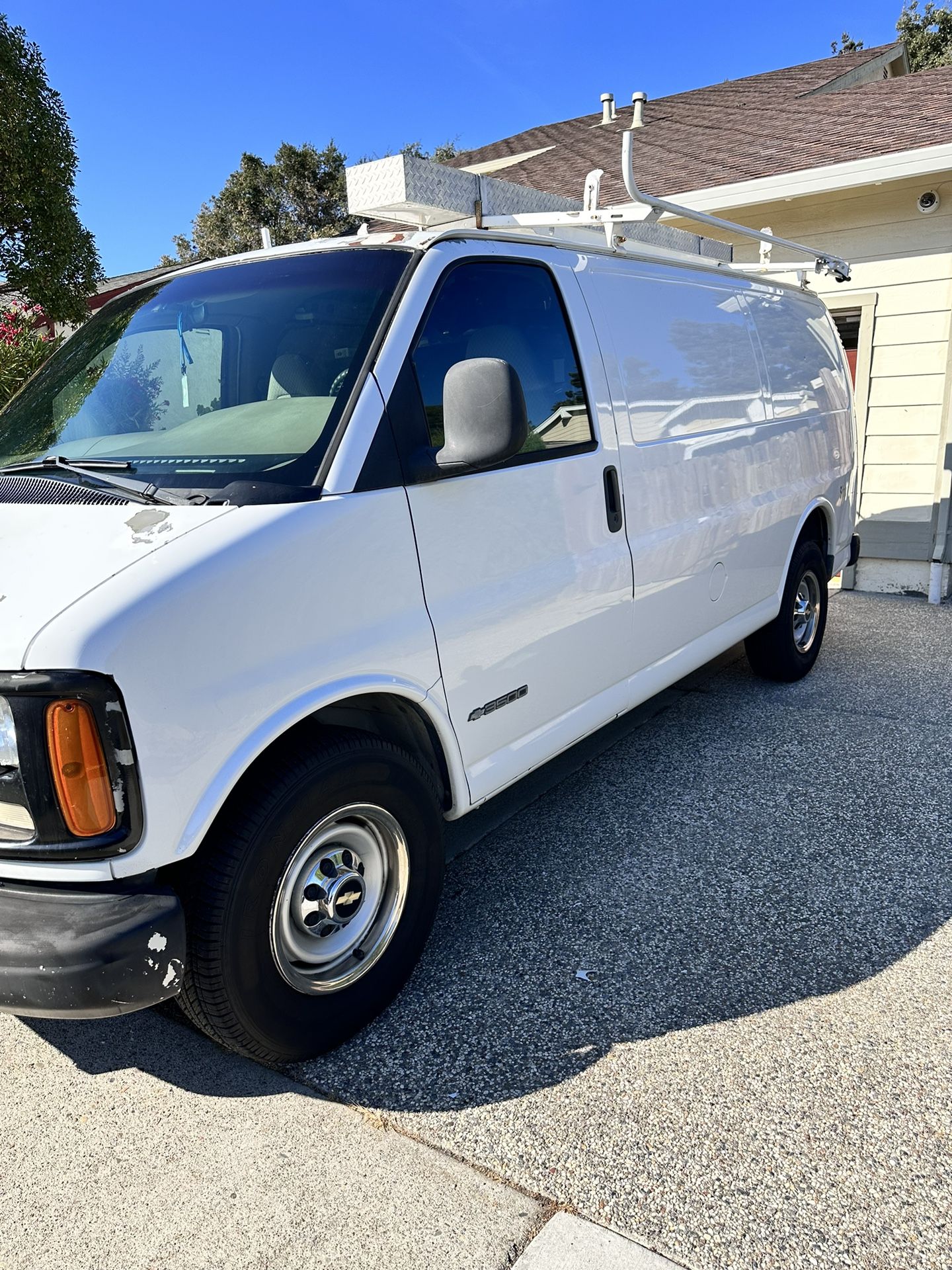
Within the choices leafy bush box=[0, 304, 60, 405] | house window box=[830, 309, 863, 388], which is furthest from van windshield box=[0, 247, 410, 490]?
house window box=[830, 309, 863, 388]

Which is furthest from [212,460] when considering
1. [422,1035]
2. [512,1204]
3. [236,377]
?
[512,1204]

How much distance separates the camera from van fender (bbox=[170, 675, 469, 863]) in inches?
85.0

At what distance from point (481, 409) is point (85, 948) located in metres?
1.65

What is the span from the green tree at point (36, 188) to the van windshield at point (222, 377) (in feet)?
30.6

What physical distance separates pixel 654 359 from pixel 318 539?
2.07 m

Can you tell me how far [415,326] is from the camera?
277 cm

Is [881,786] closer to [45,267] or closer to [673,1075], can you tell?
[673,1075]

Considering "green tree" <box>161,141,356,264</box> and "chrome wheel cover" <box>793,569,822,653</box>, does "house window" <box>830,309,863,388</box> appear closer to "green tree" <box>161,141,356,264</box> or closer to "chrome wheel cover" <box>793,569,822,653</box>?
"chrome wheel cover" <box>793,569,822,653</box>

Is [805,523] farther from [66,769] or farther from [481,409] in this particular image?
[66,769]

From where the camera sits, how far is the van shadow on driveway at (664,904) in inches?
106

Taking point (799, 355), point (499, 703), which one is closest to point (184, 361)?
point (499, 703)

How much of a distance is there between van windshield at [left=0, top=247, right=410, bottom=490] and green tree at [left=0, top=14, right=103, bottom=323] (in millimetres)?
9323

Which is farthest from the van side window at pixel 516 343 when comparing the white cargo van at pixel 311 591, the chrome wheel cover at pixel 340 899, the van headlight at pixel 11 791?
the van headlight at pixel 11 791

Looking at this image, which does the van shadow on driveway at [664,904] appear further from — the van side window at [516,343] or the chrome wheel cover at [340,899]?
the van side window at [516,343]
